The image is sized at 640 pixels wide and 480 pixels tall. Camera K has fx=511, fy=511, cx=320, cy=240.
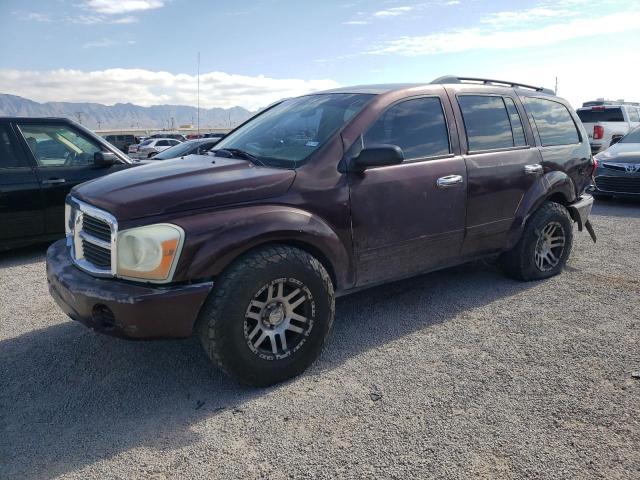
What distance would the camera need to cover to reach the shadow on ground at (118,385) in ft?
8.45

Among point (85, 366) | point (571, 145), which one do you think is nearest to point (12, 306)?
point (85, 366)

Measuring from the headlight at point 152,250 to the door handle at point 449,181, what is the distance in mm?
2036

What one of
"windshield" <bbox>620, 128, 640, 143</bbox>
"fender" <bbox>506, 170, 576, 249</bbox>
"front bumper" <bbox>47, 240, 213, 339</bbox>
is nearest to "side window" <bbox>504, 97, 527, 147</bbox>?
"fender" <bbox>506, 170, 576, 249</bbox>

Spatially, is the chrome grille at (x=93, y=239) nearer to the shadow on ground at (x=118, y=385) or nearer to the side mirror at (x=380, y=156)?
the shadow on ground at (x=118, y=385)

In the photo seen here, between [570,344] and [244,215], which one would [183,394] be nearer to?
[244,215]

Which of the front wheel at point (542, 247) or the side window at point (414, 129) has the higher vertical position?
the side window at point (414, 129)

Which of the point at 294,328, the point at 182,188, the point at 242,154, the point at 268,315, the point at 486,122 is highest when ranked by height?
the point at 486,122

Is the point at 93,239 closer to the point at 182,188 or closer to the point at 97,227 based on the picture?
the point at 97,227

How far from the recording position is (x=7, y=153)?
6020 millimetres

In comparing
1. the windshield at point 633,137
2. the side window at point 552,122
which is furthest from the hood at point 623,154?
the side window at point 552,122

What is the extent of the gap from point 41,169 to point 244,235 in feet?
14.6

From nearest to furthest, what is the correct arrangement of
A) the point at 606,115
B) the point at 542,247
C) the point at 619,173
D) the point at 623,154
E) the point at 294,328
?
1. the point at 294,328
2. the point at 542,247
3. the point at 619,173
4. the point at 623,154
5. the point at 606,115

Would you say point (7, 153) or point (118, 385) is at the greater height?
point (7, 153)

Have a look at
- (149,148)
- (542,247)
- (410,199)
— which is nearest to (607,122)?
(542,247)
